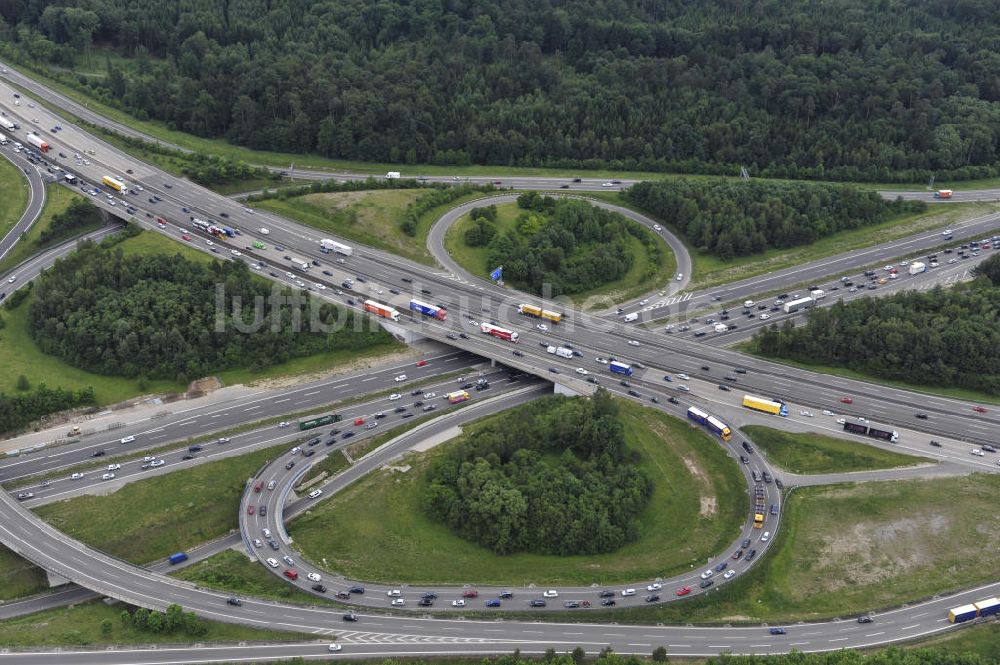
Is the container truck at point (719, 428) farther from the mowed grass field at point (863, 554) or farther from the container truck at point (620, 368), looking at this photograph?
the container truck at point (620, 368)

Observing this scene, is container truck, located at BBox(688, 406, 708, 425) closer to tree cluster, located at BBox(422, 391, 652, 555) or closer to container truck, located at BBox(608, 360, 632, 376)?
container truck, located at BBox(608, 360, 632, 376)

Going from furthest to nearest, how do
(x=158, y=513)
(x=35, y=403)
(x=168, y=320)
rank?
(x=168, y=320)
(x=35, y=403)
(x=158, y=513)

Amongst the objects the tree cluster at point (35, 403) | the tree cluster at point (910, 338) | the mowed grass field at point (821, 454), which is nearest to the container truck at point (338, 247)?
the tree cluster at point (35, 403)

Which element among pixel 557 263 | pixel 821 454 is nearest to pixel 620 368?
pixel 557 263

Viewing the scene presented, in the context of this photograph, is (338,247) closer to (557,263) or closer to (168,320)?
(168,320)

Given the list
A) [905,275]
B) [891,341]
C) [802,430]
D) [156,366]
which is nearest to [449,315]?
[156,366]

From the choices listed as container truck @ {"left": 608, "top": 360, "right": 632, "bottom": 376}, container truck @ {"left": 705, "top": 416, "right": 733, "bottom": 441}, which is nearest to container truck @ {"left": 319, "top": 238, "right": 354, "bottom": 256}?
container truck @ {"left": 608, "top": 360, "right": 632, "bottom": 376}
